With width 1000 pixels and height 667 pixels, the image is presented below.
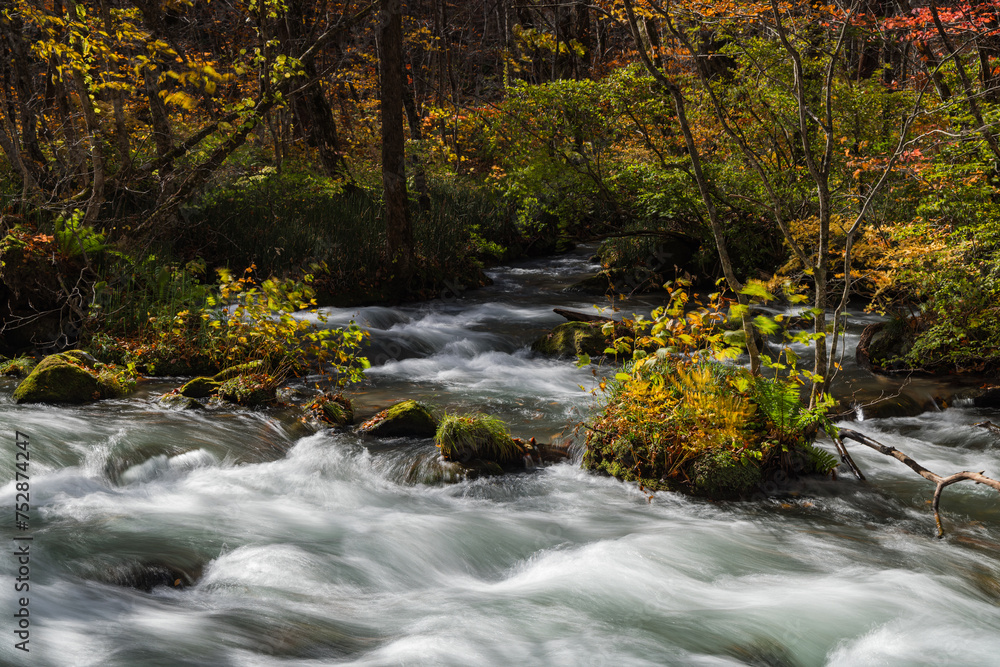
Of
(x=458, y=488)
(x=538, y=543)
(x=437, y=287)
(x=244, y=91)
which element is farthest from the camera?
(x=244, y=91)

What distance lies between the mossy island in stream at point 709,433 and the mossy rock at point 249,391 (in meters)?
2.99

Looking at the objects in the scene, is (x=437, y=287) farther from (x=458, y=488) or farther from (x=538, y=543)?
(x=538, y=543)

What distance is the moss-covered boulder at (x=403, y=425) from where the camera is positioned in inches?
225

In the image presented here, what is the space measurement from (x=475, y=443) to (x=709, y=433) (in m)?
1.62

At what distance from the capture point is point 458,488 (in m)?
4.92

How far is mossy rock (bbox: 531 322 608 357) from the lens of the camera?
8.25 metres

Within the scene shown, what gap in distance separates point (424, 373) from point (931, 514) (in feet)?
16.3

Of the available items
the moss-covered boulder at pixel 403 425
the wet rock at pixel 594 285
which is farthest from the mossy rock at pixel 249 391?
the wet rock at pixel 594 285

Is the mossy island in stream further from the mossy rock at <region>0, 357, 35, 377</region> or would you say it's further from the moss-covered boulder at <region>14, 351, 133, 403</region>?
the mossy rock at <region>0, 357, 35, 377</region>

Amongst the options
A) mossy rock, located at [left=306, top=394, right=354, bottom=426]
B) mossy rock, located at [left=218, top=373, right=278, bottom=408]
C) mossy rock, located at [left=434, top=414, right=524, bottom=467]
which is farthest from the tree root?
mossy rock, located at [left=218, top=373, right=278, bottom=408]

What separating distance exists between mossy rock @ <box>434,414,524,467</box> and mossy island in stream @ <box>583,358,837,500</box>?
636mm

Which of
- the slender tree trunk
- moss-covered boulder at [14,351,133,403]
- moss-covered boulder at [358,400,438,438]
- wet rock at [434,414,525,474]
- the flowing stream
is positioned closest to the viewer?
the flowing stream

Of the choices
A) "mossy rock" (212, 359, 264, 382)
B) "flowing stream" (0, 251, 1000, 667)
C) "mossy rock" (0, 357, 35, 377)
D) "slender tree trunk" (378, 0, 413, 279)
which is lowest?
"flowing stream" (0, 251, 1000, 667)

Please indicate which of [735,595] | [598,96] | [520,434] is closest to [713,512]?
[735,595]
